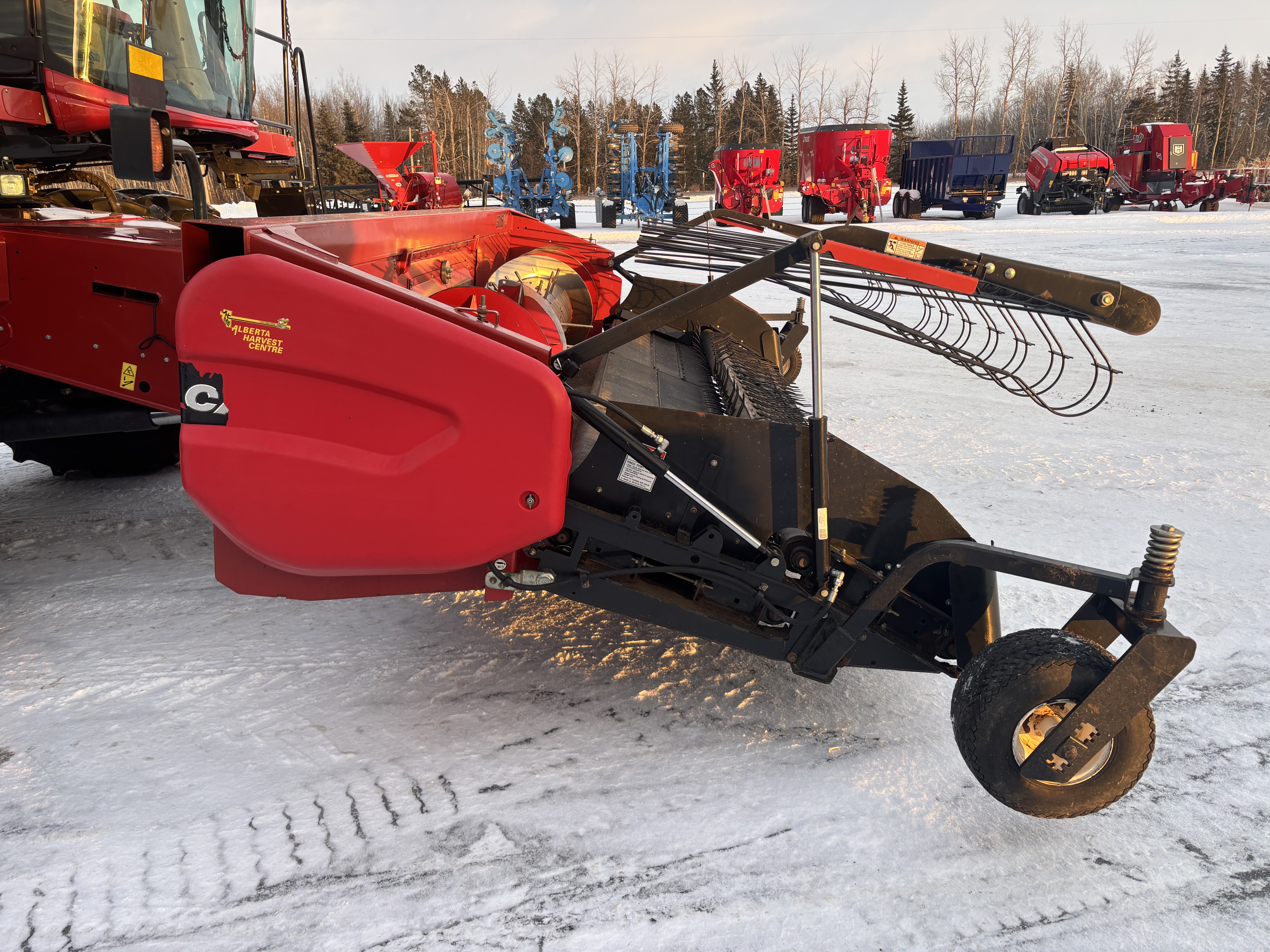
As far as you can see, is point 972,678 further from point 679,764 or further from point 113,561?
point 113,561

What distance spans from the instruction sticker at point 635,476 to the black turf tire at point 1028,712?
81cm

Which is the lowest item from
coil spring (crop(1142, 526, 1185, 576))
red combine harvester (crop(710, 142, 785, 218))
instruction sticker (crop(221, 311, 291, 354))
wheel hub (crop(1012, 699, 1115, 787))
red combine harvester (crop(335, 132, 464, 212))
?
wheel hub (crop(1012, 699, 1115, 787))

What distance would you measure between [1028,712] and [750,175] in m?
19.6

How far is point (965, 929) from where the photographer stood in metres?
1.63

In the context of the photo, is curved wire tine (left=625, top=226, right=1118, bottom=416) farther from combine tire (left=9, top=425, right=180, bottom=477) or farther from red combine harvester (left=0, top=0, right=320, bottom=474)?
combine tire (left=9, top=425, right=180, bottom=477)

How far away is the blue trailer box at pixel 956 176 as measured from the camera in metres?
Answer: 21.4

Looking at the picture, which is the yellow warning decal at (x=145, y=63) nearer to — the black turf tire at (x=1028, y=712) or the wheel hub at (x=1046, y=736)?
the black turf tire at (x=1028, y=712)

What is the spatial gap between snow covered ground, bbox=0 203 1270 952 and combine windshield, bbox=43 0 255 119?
72.3 inches

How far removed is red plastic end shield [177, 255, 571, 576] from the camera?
70.9 inches

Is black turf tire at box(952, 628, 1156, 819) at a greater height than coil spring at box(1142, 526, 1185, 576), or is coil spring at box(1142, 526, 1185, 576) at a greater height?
coil spring at box(1142, 526, 1185, 576)

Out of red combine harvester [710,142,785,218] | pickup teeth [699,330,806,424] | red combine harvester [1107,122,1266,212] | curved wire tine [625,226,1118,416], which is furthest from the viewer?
red combine harvester [1107,122,1266,212]

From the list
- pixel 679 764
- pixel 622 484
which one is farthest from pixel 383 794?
pixel 622 484

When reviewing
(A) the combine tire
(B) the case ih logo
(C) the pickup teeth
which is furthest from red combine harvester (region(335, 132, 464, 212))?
(B) the case ih logo

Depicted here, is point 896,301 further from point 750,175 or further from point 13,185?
point 750,175
